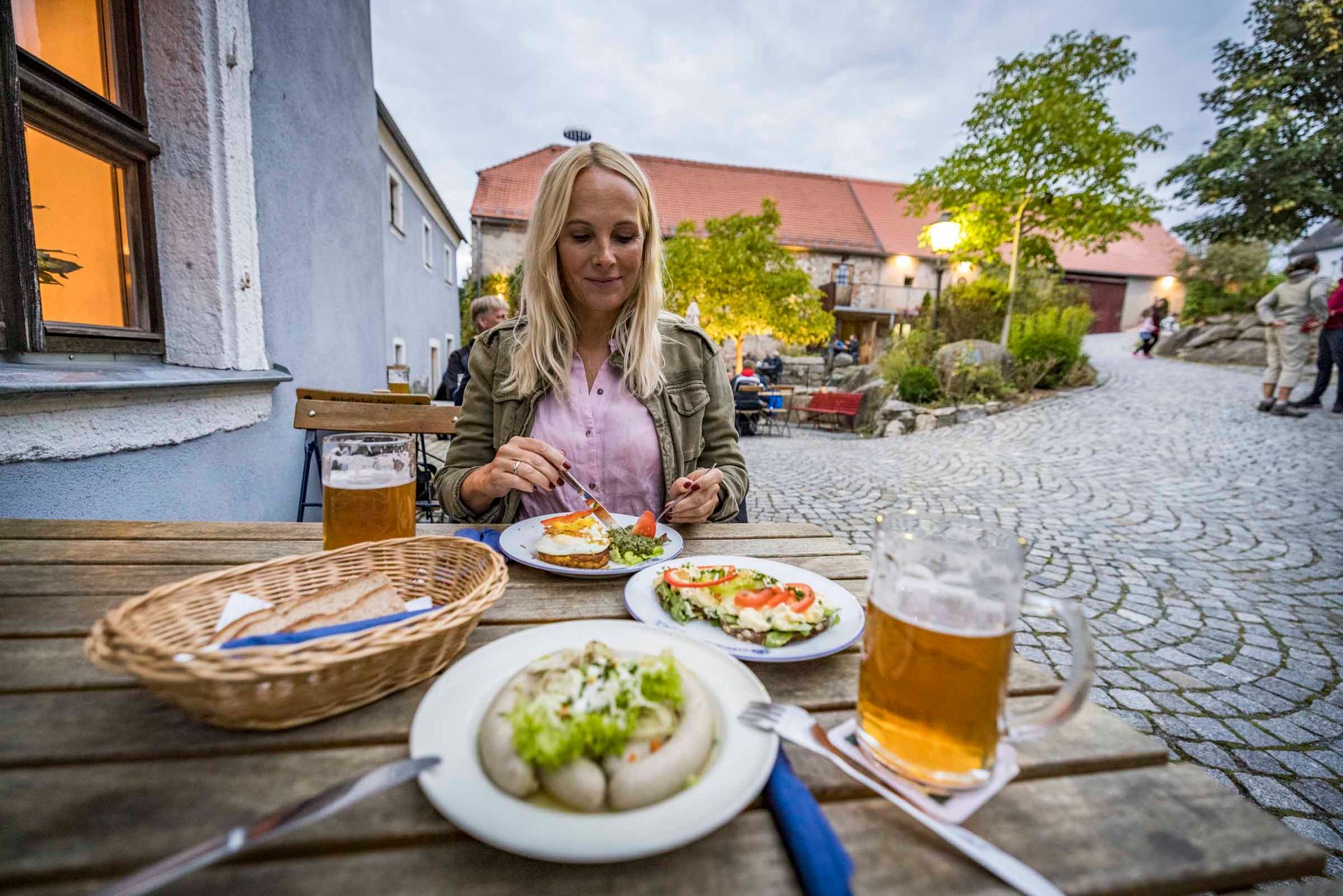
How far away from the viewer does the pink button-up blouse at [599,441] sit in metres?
2.25

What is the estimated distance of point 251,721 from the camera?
0.76 m

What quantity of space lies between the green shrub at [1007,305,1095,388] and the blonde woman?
38.4 ft

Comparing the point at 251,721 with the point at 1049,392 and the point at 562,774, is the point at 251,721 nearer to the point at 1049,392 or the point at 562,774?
the point at 562,774

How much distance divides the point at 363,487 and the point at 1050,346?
44.1 ft

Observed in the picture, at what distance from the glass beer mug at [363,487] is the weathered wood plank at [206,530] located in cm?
43

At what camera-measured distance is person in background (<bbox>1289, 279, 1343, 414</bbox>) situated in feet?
27.5

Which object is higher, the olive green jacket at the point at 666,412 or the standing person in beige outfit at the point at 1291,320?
the standing person in beige outfit at the point at 1291,320

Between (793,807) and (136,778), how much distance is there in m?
0.78

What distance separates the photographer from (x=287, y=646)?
0.69 m

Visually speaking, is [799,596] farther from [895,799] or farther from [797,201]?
[797,201]

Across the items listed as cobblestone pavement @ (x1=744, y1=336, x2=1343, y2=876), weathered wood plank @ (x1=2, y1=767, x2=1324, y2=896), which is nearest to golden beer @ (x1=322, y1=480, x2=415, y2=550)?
weathered wood plank @ (x1=2, y1=767, x2=1324, y2=896)

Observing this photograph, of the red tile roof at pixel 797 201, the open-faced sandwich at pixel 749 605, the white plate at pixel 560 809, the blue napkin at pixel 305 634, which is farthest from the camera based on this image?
the red tile roof at pixel 797 201

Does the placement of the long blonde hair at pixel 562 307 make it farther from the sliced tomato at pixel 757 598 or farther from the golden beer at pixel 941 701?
the golden beer at pixel 941 701

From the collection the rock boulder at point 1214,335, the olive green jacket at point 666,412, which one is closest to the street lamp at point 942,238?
the rock boulder at point 1214,335
